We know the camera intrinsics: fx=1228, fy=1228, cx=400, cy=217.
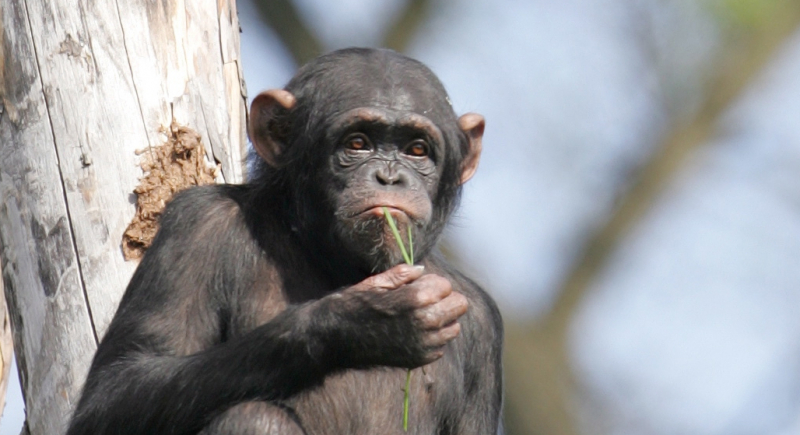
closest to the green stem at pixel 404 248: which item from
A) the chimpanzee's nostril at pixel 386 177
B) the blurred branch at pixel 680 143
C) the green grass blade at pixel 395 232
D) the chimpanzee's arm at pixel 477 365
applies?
the green grass blade at pixel 395 232

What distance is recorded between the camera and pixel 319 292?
520cm

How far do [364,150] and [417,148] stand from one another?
0.77 ft

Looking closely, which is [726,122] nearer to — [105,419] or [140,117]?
[140,117]

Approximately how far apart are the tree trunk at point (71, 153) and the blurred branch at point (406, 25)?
6.57 meters

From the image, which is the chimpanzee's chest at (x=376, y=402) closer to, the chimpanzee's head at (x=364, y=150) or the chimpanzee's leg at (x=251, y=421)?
the chimpanzee's leg at (x=251, y=421)

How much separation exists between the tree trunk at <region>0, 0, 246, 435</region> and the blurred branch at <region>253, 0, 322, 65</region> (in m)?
5.80

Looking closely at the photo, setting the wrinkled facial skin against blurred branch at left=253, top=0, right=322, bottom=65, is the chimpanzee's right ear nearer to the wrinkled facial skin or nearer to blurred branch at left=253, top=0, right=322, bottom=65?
the wrinkled facial skin

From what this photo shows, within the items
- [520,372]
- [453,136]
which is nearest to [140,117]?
[453,136]

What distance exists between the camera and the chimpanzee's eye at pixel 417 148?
5191 millimetres

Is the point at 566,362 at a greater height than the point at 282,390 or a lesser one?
lesser

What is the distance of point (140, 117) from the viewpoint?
18.4ft

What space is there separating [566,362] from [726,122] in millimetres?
2757

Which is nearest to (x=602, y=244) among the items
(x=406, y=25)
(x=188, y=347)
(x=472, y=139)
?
(x=406, y=25)

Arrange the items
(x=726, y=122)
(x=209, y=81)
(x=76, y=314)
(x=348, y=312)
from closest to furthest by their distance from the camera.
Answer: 1. (x=348, y=312)
2. (x=76, y=314)
3. (x=209, y=81)
4. (x=726, y=122)
